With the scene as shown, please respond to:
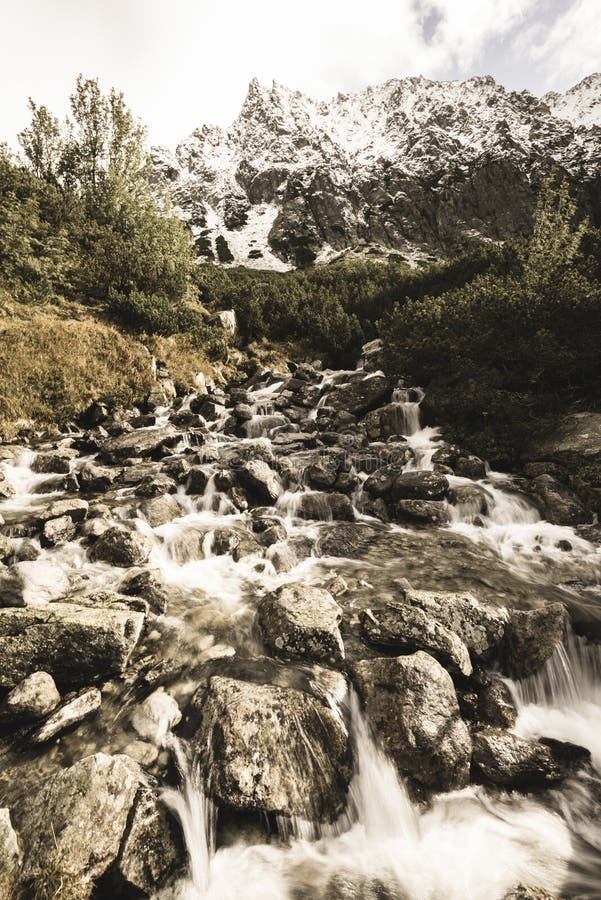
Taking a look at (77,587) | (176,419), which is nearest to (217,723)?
(77,587)

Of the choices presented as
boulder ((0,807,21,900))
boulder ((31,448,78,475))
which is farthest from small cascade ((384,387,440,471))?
boulder ((0,807,21,900))

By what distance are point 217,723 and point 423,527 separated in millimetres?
6132

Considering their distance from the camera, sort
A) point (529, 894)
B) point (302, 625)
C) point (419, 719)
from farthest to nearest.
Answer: point (302, 625), point (419, 719), point (529, 894)

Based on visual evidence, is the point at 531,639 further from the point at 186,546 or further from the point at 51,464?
the point at 51,464

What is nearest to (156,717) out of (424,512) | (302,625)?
(302,625)

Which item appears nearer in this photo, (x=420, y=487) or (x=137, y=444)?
(x=420, y=487)

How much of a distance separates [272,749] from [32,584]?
3861mm

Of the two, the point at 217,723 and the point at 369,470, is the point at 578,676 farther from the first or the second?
the point at 369,470

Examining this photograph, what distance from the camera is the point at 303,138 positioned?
130750mm

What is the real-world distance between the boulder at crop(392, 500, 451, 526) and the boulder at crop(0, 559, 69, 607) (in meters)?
6.75

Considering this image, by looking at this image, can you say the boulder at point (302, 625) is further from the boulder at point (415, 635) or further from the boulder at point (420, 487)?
the boulder at point (420, 487)

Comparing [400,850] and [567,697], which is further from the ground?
[567,697]

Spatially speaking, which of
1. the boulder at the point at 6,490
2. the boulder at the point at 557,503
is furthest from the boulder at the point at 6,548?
the boulder at the point at 557,503

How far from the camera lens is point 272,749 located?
11.0ft
